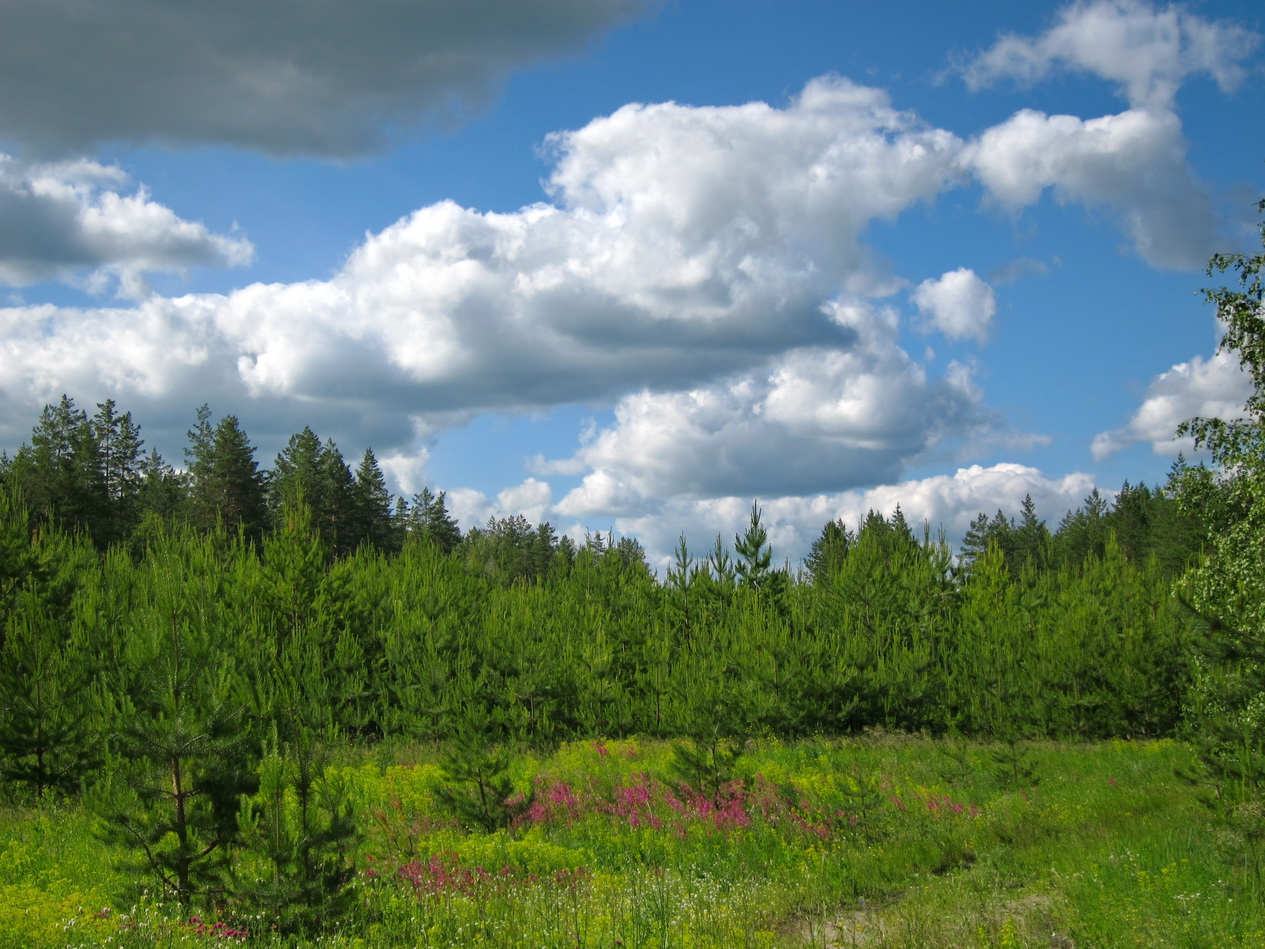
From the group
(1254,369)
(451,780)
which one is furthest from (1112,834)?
(1254,369)

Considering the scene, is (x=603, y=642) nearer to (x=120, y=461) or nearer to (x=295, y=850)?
(x=295, y=850)

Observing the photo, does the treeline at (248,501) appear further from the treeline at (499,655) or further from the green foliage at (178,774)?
the green foliage at (178,774)

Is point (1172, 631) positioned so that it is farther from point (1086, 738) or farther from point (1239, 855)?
point (1239, 855)

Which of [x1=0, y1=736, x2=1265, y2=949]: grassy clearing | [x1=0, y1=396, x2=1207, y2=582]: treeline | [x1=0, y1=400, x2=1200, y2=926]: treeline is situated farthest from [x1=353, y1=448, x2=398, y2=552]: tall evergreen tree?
[x1=0, y1=736, x2=1265, y2=949]: grassy clearing

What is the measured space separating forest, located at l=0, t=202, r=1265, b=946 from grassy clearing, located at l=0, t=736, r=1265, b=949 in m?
0.08

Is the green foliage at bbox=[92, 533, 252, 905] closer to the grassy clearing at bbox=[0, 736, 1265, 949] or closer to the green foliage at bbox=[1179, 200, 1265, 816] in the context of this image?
the grassy clearing at bbox=[0, 736, 1265, 949]

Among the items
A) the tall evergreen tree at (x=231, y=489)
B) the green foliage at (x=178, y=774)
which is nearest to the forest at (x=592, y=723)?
the green foliage at (x=178, y=774)

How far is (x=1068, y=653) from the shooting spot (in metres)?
25.1

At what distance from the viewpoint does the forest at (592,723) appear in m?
7.55

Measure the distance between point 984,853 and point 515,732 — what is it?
595 inches

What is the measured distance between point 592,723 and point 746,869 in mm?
13900

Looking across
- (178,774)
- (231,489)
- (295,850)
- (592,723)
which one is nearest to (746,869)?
(295,850)

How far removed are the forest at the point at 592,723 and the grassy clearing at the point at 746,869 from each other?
8 centimetres

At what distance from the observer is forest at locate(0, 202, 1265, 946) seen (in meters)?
Result: 7.55
